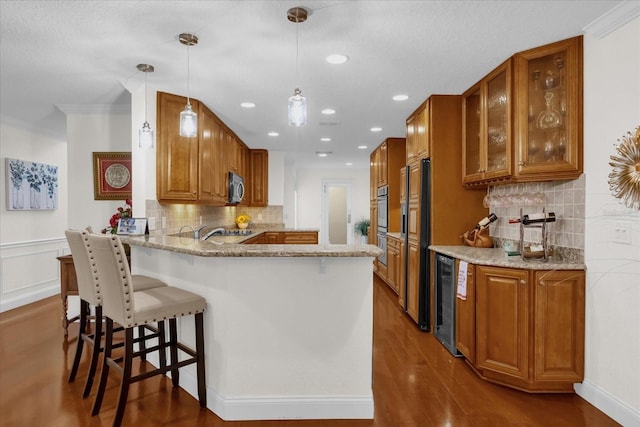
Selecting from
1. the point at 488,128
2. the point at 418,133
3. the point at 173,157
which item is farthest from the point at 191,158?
the point at 488,128

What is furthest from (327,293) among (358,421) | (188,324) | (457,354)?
(457,354)

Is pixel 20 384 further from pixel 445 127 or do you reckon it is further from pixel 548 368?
pixel 445 127

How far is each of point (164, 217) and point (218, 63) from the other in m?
1.65

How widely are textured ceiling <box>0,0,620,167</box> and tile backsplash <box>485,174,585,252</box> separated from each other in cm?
103

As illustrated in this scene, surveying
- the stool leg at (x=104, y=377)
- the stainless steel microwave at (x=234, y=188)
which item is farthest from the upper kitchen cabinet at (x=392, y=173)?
the stool leg at (x=104, y=377)

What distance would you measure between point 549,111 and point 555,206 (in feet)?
2.30

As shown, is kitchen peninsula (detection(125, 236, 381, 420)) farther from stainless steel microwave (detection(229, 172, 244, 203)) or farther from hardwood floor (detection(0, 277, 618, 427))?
stainless steel microwave (detection(229, 172, 244, 203))

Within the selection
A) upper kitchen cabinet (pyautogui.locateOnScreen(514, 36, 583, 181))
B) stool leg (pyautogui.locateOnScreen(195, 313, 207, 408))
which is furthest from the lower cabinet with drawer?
stool leg (pyautogui.locateOnScreen(195, 313, 207, 408))

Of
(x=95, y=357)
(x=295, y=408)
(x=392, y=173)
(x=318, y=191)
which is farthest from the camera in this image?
(x=318, y=191)

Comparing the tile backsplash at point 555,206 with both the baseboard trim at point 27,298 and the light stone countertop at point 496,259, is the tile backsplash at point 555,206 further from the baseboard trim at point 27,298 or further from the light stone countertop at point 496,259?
the baseboard trim at point 27,298

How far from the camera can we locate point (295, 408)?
2.16m

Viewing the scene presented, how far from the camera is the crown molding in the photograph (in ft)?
6.69

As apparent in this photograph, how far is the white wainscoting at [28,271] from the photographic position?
177 inches

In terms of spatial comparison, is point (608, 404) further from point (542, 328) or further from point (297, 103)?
point (297, 103)
